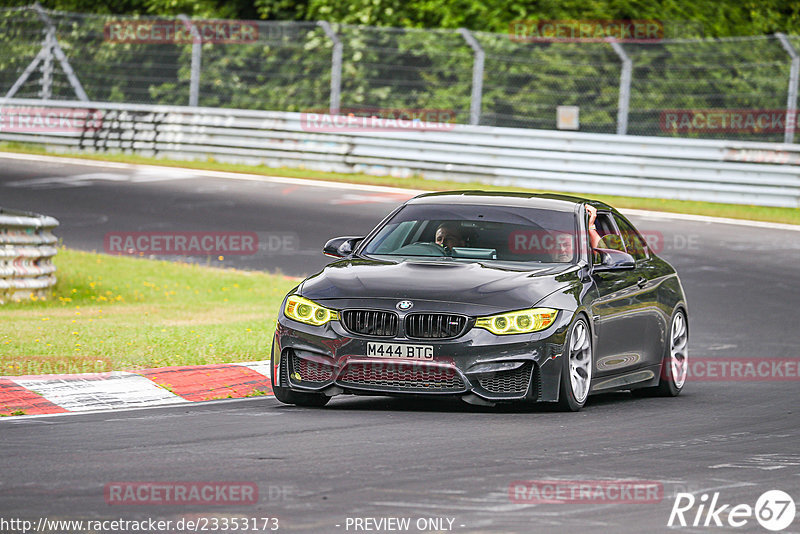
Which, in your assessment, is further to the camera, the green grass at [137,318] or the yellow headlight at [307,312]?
the green grass at [137,318]

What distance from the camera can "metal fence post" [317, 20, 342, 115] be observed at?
28.5 m

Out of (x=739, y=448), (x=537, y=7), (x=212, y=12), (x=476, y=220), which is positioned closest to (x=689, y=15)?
(x=537, y=7)

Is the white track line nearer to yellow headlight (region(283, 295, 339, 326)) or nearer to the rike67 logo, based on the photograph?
yellow headlight (region(283, 295, 339, 326))

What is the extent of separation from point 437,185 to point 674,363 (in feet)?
50.0

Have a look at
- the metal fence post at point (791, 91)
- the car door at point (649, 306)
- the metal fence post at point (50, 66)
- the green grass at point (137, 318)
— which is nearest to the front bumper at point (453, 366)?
the car door at point (649, 306)

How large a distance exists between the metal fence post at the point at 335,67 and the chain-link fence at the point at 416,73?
0.13 ft

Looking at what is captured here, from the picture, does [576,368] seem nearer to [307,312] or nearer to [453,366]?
[453,366]

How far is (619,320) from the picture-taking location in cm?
1073

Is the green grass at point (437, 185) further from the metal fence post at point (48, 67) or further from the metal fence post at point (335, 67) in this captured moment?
the metal fence post at point (335, 67)

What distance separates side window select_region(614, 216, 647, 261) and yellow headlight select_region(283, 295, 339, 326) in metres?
3.19

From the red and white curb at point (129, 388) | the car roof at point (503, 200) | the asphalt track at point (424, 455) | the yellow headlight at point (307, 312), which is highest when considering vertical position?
the car roof at point (503, 200)

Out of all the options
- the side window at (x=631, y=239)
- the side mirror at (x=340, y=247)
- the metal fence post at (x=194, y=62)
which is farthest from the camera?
the metal fence post at (x=194, y=62)

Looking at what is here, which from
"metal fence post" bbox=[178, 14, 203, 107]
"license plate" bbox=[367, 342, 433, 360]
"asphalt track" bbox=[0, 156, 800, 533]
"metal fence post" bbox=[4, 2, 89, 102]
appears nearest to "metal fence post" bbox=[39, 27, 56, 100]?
"metal fence post" bbox=[4, 2, 89, 102]

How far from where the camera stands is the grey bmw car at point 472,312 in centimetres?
944
